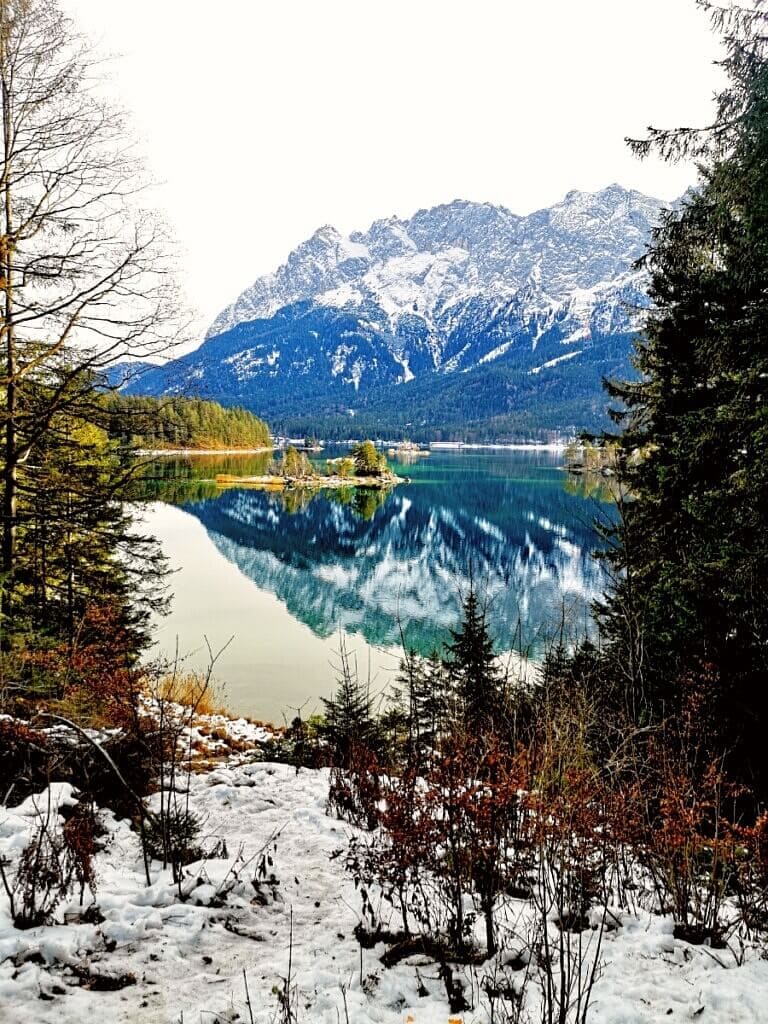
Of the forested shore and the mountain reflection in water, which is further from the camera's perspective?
the mountain reflection in water

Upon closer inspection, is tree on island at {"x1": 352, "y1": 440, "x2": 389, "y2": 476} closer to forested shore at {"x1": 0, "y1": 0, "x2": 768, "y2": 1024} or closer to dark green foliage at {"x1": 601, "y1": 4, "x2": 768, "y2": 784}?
dark green foliage at {"x1": 601, "y1": 4, "x2": 768, "y2": 784}

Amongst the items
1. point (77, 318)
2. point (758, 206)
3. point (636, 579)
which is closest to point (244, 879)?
point (77, 318)

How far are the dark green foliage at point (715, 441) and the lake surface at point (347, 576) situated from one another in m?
1.81

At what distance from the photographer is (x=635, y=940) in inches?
146

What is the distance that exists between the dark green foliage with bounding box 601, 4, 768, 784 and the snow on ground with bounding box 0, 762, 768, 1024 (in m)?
2.76

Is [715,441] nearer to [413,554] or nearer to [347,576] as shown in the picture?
[347,576]

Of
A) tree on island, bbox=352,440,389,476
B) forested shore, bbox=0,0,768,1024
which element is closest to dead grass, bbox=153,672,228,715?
forested shore, bbox=0,0,768,1024

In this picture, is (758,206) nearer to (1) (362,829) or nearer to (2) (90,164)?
(2) (90,164)

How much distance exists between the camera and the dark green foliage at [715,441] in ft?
19.9

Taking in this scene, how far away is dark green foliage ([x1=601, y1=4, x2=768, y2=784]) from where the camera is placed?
19.9 feet

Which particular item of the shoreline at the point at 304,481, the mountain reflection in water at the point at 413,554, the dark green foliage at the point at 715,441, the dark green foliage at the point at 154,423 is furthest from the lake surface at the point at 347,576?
the shoreline at the point at 304,481

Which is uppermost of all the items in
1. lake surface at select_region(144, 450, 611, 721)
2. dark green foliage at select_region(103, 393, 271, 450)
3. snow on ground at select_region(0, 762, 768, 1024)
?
dark green foliage at select_region(103, 393, 271, 450)

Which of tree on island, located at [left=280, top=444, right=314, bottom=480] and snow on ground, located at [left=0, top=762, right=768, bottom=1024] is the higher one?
tree on island, located at [left=280, top=444, right=314, bottom=480]

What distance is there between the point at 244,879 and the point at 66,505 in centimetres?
435
